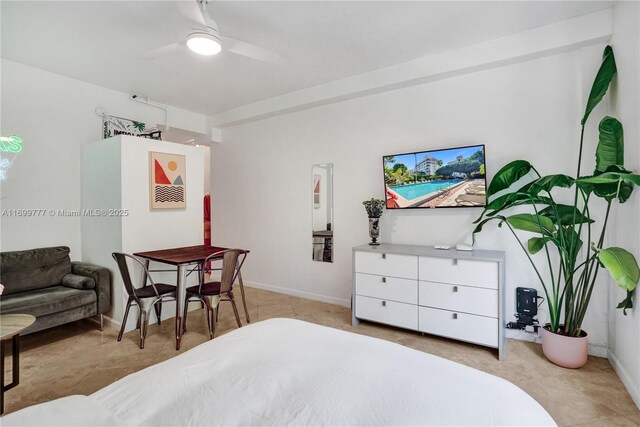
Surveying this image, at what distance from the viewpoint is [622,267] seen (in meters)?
1.97

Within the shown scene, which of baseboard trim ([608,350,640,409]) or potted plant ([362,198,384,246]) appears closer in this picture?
baseboard trim ([608,350,640,409])

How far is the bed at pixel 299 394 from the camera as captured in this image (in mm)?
906

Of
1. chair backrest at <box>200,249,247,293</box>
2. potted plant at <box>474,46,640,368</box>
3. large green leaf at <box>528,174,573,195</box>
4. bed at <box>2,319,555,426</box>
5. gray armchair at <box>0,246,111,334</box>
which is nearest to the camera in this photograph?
bed at <box>2,319,555,426</box>

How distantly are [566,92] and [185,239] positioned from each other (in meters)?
4.28

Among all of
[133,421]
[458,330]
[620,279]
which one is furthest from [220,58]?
[620,279]

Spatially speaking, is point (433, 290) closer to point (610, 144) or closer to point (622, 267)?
point (622, 267)

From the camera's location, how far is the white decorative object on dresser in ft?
8.85

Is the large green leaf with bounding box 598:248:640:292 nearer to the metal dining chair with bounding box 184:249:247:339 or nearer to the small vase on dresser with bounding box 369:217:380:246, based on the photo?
the small vase on dresser with bounding box 369:217:380:246

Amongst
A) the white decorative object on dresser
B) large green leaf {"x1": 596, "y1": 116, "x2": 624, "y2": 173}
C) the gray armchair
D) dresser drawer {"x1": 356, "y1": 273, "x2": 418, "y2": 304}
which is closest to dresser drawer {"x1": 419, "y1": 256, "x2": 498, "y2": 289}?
the white decorative object on dresser

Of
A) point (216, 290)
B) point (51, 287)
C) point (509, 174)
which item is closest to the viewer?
point (509, 174)

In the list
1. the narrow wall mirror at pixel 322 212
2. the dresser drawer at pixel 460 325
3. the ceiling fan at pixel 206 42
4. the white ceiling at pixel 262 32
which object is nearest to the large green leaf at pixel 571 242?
the dresser drawer at pixel 460 325

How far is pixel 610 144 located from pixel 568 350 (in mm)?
1599

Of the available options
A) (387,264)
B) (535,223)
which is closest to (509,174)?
(535,223)

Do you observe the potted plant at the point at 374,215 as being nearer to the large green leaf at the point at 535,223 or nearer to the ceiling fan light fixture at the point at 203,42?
the large green leaf at the point at 535,223
